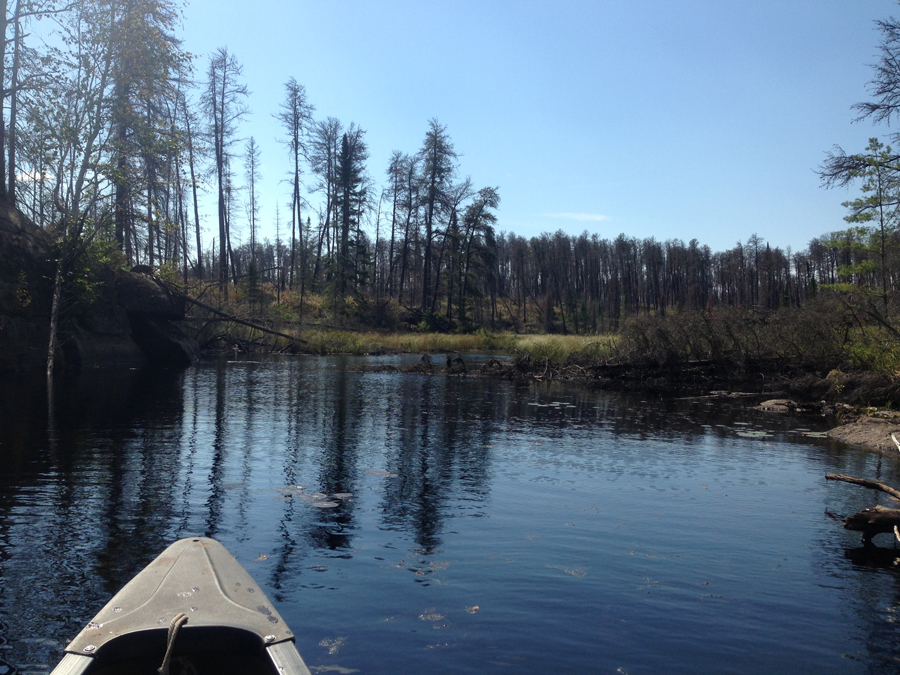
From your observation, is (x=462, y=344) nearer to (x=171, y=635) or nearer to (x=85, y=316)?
(x=85, y=316)

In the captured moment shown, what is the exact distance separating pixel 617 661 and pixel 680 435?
999 centimetres

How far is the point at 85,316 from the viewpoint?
2462 centimetres

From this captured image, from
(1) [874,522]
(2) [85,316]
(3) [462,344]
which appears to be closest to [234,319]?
(2) [85,316]

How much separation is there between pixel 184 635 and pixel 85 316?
25.3 meters

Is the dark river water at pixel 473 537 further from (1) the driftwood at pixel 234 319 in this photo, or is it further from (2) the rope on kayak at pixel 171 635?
(1) the driftwood at pixel 234 319

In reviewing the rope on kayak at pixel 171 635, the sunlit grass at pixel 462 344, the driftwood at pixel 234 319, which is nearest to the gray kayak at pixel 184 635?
the rope on kayak at pixel 171 635

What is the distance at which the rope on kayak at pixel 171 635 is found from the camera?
9.73 ft

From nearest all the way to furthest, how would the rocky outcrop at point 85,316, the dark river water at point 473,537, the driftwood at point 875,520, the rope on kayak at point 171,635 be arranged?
the rope on kayak at point 171,635 → the dark river water at point 473,537 → the driftwood at point 875,520 → the rocky outcrop at point 85,316

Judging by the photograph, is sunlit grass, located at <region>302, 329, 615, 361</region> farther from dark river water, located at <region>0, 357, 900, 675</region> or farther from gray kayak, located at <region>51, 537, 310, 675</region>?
gray kayak, located at <region>51, 537, 310, 675</region>

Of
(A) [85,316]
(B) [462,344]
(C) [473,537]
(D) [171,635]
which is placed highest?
(A) [85,316]

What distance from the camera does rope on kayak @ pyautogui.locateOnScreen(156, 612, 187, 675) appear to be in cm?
296

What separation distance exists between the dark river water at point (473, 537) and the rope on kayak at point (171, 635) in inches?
33.1

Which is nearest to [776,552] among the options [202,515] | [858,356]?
[202,515]

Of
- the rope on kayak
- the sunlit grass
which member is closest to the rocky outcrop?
the sunlit grass
